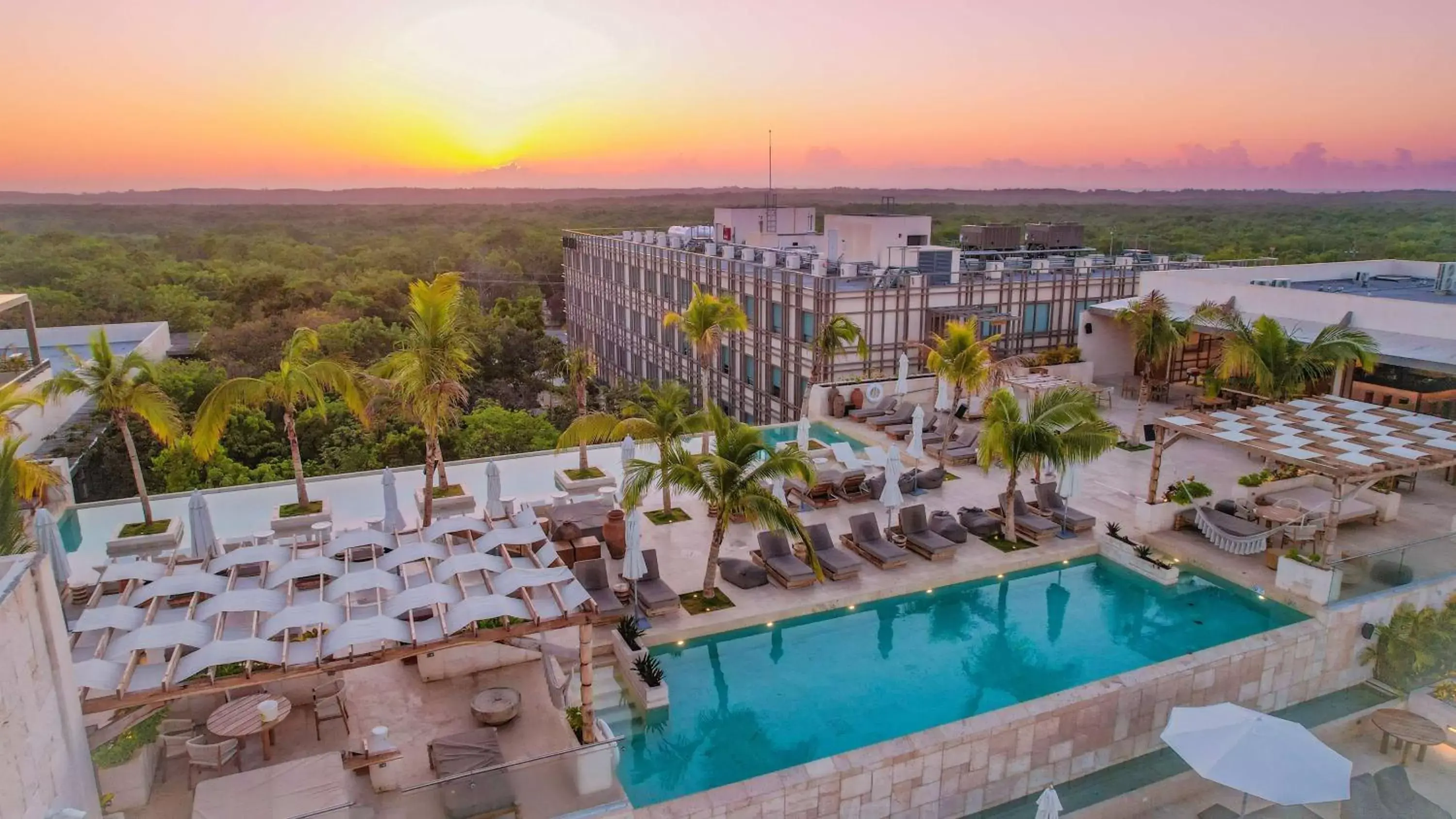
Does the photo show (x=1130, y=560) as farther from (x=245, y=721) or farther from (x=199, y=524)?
(x=199, y=524)

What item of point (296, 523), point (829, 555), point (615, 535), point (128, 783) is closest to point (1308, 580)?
point (829, 555)

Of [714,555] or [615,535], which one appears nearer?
[714,555]

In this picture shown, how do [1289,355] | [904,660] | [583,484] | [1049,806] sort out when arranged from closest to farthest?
[1049,806] < [904,660] < [583,484] < [1289,355]

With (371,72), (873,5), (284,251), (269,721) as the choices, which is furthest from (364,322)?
(284,251)

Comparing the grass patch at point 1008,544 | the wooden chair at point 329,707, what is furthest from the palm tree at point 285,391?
the grass patch at point 1008,544

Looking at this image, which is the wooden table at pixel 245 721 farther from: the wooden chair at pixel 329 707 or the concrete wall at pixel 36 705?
the concrete wall at pixel 36 705

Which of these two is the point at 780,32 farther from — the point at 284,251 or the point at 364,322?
the point at 284,251
